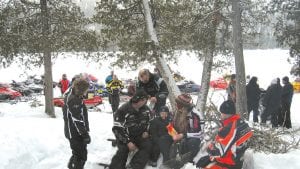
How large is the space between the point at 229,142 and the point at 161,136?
7.86 feet

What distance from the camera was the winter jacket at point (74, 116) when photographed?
7105mm

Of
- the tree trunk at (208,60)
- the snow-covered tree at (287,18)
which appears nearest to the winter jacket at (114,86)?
the tree trunk at (208,60)

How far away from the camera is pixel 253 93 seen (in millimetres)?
14672

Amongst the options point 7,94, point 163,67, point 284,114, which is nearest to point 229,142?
point 163,67

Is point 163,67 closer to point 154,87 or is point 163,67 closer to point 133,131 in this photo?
point 154,87

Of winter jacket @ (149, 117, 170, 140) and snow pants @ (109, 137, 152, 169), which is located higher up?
winter jacket @ (149, 117, 170, 140)

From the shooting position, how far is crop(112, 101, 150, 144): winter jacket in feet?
24.2

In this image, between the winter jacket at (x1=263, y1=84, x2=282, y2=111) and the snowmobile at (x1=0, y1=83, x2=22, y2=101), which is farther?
the snowmobile at (x1=0, y1=83, x2=22, y2=101)

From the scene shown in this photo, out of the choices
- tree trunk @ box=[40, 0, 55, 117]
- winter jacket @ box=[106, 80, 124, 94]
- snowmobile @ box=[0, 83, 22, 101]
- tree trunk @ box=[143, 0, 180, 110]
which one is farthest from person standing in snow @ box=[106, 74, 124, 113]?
snowmobile @ box=[0, 83, 22, 101]

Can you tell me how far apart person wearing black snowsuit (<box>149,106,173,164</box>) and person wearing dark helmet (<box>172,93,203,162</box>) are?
0.79ft

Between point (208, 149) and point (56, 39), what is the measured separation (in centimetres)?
1047

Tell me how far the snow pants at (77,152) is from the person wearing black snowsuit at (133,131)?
54 centimetres

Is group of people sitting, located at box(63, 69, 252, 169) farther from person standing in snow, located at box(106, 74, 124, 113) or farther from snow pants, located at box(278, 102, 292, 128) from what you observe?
snow pants, located at box(278, 102, 292, 128)

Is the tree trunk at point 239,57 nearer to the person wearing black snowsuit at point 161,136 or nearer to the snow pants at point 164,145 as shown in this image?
the person wearing black snowsuit at point 161,136
